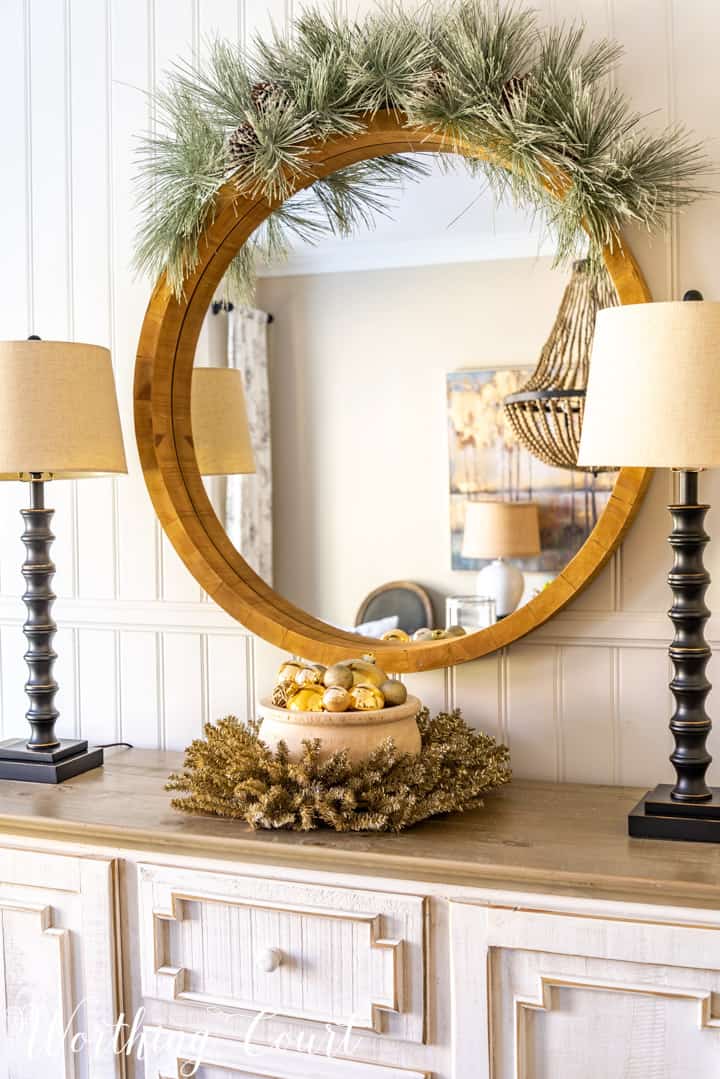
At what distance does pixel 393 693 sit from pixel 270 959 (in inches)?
16.0

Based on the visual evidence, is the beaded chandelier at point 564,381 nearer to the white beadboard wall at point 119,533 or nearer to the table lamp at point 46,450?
the white beadboard wall at point 119,533

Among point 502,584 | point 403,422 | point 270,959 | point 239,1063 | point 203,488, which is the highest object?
point 403,422

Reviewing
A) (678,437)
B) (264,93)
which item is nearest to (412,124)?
(264,93)

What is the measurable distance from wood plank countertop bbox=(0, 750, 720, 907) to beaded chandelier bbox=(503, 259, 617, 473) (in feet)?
1.77

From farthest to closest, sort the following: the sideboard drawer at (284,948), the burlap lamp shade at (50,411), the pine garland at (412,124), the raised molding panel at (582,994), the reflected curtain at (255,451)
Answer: the reflected curtain at (255,451) < the burlap lamp shade at (50,411) < the pine garland at (412,124) < the sideboard drawer at (284,948) < the raised molding panel at (582,994)

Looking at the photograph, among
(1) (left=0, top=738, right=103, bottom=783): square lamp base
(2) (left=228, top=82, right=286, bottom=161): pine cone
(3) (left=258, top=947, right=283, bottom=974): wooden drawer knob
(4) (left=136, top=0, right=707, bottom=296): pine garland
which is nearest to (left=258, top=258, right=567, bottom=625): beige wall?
(4) (left=136, top=0, right=707, bottom=296): pine garland

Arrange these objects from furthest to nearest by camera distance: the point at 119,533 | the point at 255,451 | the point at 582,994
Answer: the point at 119,533 < the point at 255,451 < the point at 582,994

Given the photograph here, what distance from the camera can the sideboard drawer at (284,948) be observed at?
4.53 ft

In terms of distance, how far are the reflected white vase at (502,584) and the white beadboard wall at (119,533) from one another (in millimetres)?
82

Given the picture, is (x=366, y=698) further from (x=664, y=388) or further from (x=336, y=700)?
(x=664, y=388)

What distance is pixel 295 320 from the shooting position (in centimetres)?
188

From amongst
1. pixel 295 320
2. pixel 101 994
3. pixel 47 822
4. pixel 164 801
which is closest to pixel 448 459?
pixel 295 320

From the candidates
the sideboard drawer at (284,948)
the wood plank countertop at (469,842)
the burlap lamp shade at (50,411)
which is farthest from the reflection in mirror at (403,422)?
the sideboard drawer at (284,948)

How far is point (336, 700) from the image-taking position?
154 centimetres
